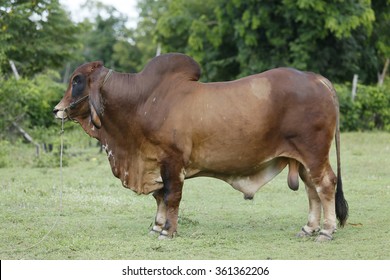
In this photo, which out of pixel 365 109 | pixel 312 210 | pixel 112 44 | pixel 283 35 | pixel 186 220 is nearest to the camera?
pixel 312 210

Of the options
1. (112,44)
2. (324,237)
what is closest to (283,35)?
(324,237)

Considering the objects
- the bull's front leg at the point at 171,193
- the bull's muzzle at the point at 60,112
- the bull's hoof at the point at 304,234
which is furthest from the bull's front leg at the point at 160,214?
the bull's hoof at the point at 304,234

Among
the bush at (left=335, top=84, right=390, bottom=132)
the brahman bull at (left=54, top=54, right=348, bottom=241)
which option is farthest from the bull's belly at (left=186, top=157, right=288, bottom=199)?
the bush at (left=335, top=84, right=390, bottom=132)

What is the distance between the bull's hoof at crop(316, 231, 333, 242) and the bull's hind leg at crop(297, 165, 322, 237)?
0.31 metres

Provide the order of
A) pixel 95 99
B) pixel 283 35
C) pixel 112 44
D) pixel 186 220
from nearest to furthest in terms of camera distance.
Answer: pixel 95 99 → pixel 186 220 → pixel 283 35 → pixel 112 44

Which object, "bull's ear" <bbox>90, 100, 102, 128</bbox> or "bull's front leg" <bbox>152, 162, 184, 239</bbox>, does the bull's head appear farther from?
"bull's front leg" <bbox>152, 162, 184, 239</bbox>

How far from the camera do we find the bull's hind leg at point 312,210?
9.32m

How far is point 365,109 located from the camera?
26.5m

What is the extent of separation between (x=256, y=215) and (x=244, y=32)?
20153 mm

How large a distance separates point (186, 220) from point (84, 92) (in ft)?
7.10

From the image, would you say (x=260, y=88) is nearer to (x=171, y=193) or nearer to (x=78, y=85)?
(x=171, y=193)

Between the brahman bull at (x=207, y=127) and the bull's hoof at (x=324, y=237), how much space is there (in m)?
0.01

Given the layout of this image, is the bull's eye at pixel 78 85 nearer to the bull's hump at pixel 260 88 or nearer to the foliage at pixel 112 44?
the bull's hump at pixel 260 88

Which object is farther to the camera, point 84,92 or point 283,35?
point 283,35
